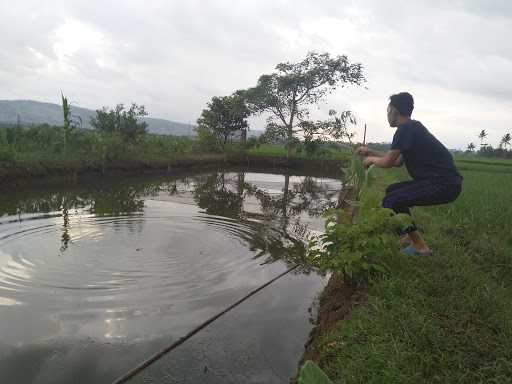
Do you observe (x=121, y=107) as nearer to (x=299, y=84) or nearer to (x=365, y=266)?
(x=299, y=84)

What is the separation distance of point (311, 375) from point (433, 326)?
4.59 feet

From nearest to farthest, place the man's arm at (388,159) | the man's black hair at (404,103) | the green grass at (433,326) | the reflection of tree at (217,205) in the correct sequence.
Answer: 1. the green grass at (433,326)
2. the man's arm at (388,159)
3. the man's black hair at (404,103)
4. the reflection of tree at (217,205)

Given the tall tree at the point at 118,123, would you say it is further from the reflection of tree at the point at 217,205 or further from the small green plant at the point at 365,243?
the small green plant at the point at 365,243

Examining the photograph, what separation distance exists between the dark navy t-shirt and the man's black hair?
0.18 meters

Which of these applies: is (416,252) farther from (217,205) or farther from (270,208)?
(217,205)

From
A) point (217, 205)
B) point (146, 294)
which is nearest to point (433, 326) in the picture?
point (146, 294)

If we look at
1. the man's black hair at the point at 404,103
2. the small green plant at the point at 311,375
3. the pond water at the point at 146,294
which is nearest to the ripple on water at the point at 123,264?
the pond water at the point at 146,294

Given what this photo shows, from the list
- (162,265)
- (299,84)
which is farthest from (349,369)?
(299,84)

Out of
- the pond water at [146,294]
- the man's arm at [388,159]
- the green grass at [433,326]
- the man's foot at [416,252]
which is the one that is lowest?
the pond water at [146,294]

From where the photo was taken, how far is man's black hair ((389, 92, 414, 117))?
349cm

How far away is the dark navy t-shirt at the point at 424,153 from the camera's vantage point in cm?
333

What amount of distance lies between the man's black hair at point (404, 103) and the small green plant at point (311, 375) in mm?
2780

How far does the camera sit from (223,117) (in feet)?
86.0

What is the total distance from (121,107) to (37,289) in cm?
1582
